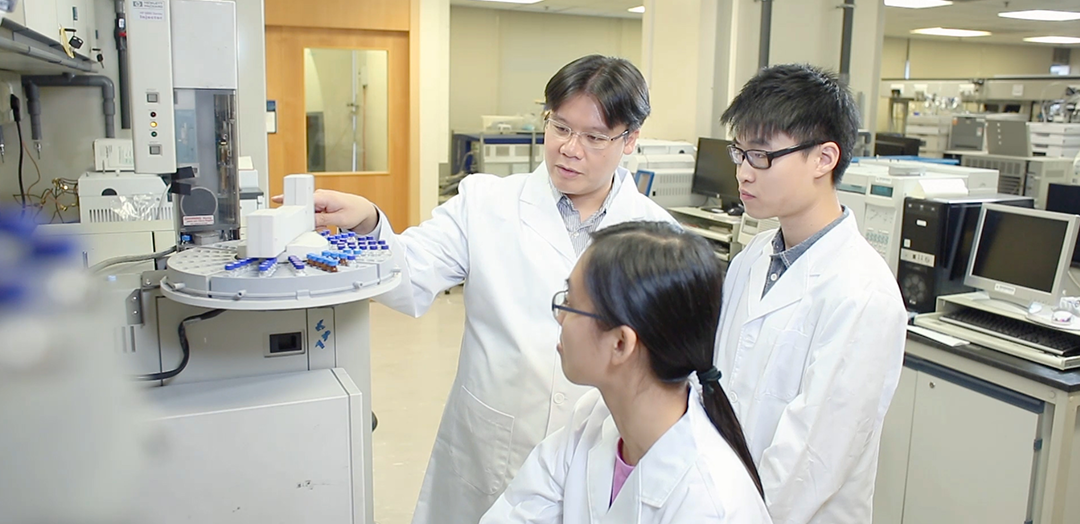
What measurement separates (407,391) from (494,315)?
7.85ft

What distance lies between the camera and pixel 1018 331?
2.33m

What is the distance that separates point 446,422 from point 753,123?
81cm

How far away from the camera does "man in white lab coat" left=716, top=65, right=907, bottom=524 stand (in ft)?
4.21

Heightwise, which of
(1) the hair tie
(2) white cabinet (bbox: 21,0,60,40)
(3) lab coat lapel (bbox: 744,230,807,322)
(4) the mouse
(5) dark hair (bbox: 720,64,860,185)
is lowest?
(4) the mouse

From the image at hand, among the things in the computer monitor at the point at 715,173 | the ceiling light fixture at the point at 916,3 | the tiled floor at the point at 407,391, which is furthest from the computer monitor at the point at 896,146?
the tiled floor at the point at 407,391

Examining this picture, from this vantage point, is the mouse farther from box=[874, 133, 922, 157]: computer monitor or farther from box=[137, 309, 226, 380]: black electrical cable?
box=[874, 133, 922, 157]: computer monitor

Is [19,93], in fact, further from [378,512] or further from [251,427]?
[251,427]

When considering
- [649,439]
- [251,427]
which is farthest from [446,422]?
[649,439]

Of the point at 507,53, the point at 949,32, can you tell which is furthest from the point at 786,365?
the point at 949,32

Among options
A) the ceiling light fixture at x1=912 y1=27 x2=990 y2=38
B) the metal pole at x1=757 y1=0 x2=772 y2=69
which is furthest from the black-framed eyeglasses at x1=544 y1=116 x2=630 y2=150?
the ceiling light fixture at x1=912 y1=27 x2=990 y2=38

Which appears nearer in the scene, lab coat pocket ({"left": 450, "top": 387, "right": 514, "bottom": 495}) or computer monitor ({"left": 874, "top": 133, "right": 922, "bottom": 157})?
lab coat pocket ({"left": 450, "top": 387, "right": 514, "bottom": 495})

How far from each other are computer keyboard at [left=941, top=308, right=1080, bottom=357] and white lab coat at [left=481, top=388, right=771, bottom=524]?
1.70 meters

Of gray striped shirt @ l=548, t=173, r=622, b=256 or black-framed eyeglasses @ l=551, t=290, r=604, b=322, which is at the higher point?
gray striped shirt @ l=548, t=173, r=622, b=256

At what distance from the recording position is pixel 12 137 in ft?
10.3
